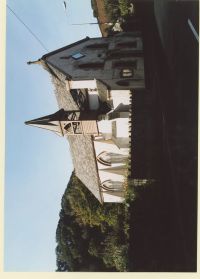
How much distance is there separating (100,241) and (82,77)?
26.2 meters

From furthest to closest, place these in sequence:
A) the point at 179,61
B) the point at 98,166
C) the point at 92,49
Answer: the point at 92,49 → the point at 98,166 → the point at 179,61

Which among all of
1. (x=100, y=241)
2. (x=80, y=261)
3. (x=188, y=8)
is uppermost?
(x=188, y=8)

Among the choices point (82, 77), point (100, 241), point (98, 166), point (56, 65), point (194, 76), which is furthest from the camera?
point (100, 241)

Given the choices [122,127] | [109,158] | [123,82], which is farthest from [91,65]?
[109,158]

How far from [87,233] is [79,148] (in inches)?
760

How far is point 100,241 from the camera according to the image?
46438 millimetres

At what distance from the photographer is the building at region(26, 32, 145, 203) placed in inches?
1133

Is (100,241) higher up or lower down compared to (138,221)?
lower down

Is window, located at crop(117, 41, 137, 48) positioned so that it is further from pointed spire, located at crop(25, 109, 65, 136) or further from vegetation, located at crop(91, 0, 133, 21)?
pointed spire, located at crop(25, 109, 65, 136)

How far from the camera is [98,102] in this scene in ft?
100

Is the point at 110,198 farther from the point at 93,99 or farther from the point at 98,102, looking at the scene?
the point at 93,99

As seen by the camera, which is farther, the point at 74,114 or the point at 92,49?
the point at 92,49

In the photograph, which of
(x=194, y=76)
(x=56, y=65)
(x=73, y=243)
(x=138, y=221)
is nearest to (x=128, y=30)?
(x=56, y=65)

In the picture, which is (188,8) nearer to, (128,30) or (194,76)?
(194,76)
